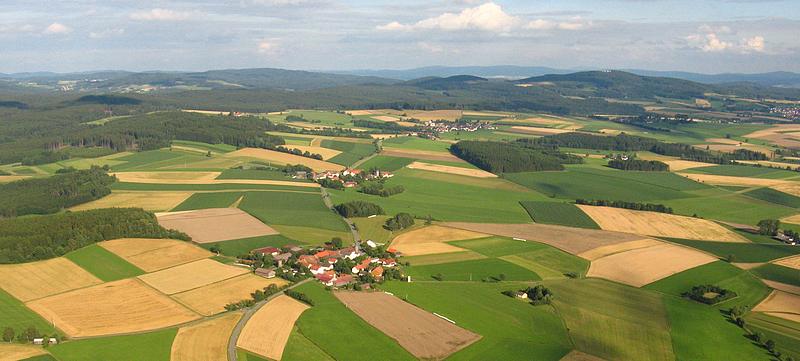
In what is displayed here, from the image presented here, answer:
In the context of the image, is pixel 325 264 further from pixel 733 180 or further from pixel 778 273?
pixel 733 180

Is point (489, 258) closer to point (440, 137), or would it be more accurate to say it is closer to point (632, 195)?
point (632, 195)

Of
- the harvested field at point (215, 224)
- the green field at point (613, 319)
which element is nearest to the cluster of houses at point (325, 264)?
the harvested field at point (215, 224)

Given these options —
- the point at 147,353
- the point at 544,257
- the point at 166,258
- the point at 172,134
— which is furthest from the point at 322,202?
the point at 172,134

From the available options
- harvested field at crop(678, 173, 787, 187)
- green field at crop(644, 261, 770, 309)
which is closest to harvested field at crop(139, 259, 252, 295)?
green field at crop(644, 261, 770, 309)

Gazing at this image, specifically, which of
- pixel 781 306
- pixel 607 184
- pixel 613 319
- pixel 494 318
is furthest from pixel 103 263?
pixel 607 184

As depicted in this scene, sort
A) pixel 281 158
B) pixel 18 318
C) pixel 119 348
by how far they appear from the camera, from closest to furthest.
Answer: pixel 119 348
pixel 18 318
pixel 281 158

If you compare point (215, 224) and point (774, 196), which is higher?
point (774, 196)
